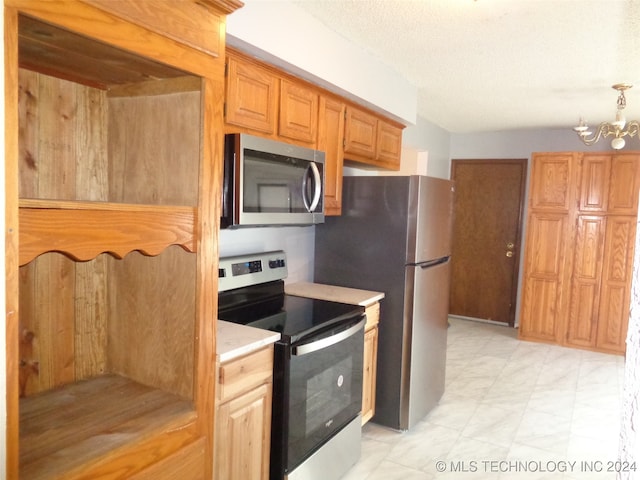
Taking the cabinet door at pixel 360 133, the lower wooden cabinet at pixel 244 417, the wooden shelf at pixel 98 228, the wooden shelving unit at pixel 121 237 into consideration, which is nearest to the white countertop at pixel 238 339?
the lower wooden cabinet at pixel 244 417

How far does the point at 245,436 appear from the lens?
1725 mm

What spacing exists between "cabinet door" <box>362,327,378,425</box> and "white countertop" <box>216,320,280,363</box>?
0.93m

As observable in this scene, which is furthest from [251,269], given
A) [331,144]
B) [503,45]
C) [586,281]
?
[586,281]

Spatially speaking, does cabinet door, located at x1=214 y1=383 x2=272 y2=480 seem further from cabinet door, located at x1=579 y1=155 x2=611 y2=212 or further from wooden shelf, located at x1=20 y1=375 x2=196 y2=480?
cabinet door, located at x1=579 y1=155 x2=611 y2=212

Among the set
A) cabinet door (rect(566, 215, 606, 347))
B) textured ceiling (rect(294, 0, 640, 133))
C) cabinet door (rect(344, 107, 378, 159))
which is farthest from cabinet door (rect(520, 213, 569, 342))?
cabinet door (rect(344, 107, 378, 159))

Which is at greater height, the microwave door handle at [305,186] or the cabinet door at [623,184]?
the cabinet door at [623,184]

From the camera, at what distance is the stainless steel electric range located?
187 centimetres

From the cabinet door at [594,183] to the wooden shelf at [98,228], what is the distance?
177 inches

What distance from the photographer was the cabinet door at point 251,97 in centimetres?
184

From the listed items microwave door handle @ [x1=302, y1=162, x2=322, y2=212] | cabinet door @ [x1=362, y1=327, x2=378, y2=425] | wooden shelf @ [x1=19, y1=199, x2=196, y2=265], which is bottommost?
cabinet door @ [x1=362, y1=327, x2=378, y2=425]

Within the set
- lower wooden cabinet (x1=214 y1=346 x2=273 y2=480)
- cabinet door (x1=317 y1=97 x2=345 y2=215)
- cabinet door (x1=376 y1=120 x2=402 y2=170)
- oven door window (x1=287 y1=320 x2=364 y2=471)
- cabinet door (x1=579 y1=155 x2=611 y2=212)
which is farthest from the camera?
cabinet door (x1=579 y1=155 x2=611 y2=212)

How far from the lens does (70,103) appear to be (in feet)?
4.40

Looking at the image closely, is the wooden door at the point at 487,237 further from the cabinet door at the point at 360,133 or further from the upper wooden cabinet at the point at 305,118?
the cabinet door at the point at 360,133

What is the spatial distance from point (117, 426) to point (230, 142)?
1096 millimetres
